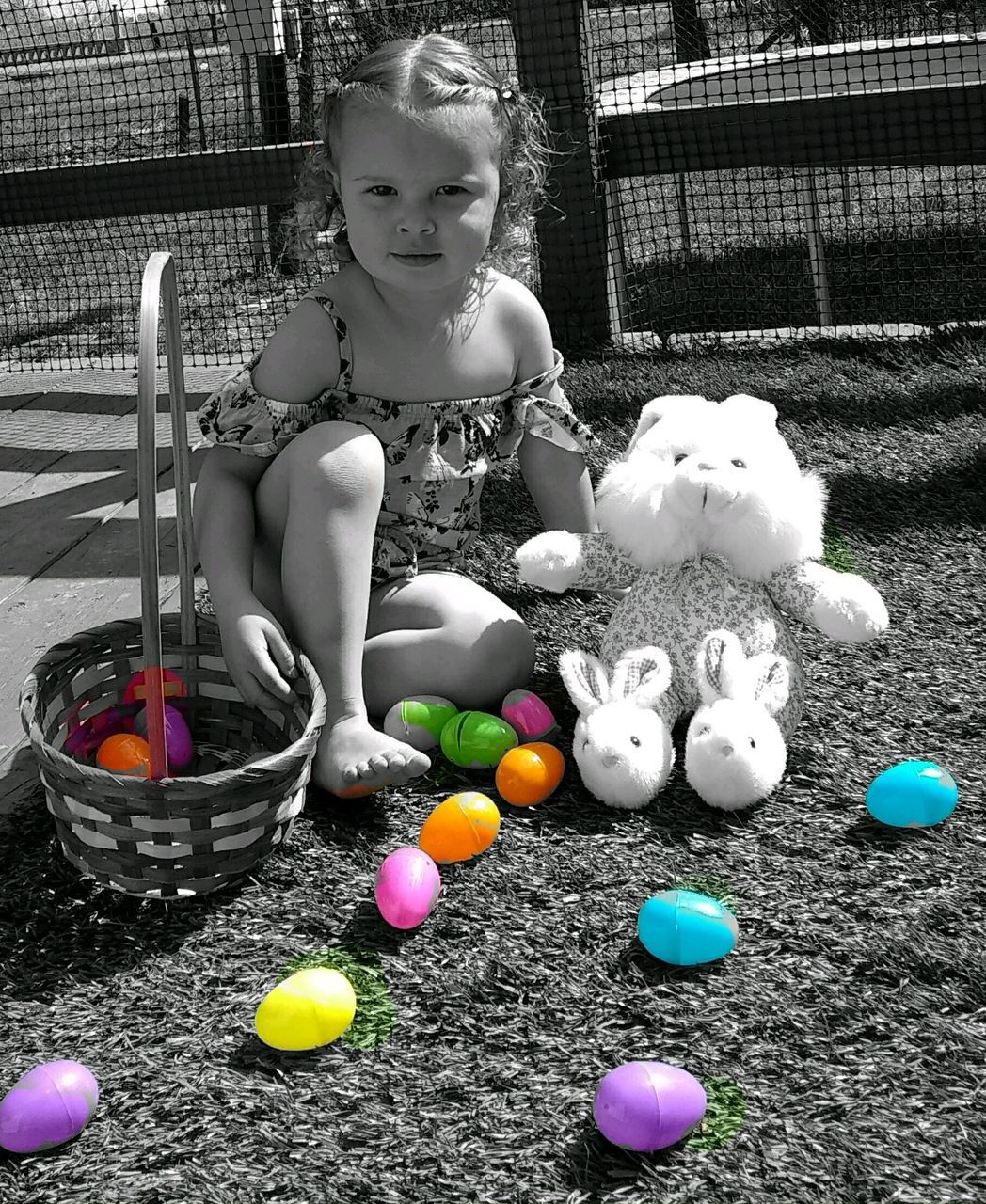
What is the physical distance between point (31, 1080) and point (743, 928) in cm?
76

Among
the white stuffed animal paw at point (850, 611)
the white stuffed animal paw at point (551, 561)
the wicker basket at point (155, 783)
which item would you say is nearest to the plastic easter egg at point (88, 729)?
the wicker basket at point (155, 783)

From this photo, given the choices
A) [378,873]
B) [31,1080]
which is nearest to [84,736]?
[378,873]

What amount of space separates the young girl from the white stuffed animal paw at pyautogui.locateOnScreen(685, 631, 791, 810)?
34cm

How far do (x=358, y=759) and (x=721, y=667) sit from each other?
1.61 feet

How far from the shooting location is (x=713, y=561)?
68.2 inches

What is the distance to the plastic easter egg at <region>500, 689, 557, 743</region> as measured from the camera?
1.73 metres

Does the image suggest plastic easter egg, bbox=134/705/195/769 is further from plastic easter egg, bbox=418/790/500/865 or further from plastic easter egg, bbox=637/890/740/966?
plastic easter egg, bbox=637/890/740/966

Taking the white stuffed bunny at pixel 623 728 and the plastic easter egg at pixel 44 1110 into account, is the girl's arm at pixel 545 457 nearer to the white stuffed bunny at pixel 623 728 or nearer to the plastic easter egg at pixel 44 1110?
the white stuffed bunny at pixel 623 728

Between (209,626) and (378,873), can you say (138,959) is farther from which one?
(209,626)

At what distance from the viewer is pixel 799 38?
5.24m

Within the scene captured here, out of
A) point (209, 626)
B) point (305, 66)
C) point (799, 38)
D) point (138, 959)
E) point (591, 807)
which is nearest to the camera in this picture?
point (138, 959)

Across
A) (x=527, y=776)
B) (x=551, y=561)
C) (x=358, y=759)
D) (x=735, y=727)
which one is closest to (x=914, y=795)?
(x=735, y=727)

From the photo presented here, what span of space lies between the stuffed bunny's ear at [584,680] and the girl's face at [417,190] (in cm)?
57

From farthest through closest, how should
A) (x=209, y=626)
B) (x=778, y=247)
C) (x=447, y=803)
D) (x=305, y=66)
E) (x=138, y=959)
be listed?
(x=778, y=247)
(x=305, y=66)
(x=209, y=626)
(x=447, y=803)
(x=138, y=959)
